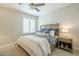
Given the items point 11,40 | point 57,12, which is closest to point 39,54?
point 11,40

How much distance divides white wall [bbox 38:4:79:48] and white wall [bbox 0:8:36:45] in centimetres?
36

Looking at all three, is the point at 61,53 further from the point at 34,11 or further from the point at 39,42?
the point at 34,11

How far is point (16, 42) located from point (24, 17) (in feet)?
1.67

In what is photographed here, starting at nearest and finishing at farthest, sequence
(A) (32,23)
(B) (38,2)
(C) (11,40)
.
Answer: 1. (B) (38,2)
2. (C) (11,40)
3. (A) (32,23)

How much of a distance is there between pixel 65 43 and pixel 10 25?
1136 mm

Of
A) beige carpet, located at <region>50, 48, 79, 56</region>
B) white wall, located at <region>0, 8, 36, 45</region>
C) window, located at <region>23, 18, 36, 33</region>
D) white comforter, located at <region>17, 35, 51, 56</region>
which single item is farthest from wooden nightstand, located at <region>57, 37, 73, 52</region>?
white wall, located at <region>0, 8, 36, 45</region>

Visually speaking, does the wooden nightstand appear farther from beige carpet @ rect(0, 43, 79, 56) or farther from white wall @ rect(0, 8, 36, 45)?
white wall @ rect(0, 8, 36, 45)

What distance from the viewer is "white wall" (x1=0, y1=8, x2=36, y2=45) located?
1432mm

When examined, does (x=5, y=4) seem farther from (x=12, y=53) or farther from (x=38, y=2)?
(x=12, y=53)

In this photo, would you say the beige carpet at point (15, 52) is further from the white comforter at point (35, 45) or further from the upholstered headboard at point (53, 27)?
the upholstered headboard at point (53, 27)

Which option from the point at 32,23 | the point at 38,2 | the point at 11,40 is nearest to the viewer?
the point at 38,2

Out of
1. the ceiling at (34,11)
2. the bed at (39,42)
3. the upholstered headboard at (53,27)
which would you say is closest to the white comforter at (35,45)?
the bed at (39,42)

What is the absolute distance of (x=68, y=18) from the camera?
155 centimetres

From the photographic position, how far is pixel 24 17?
5.24 feet
